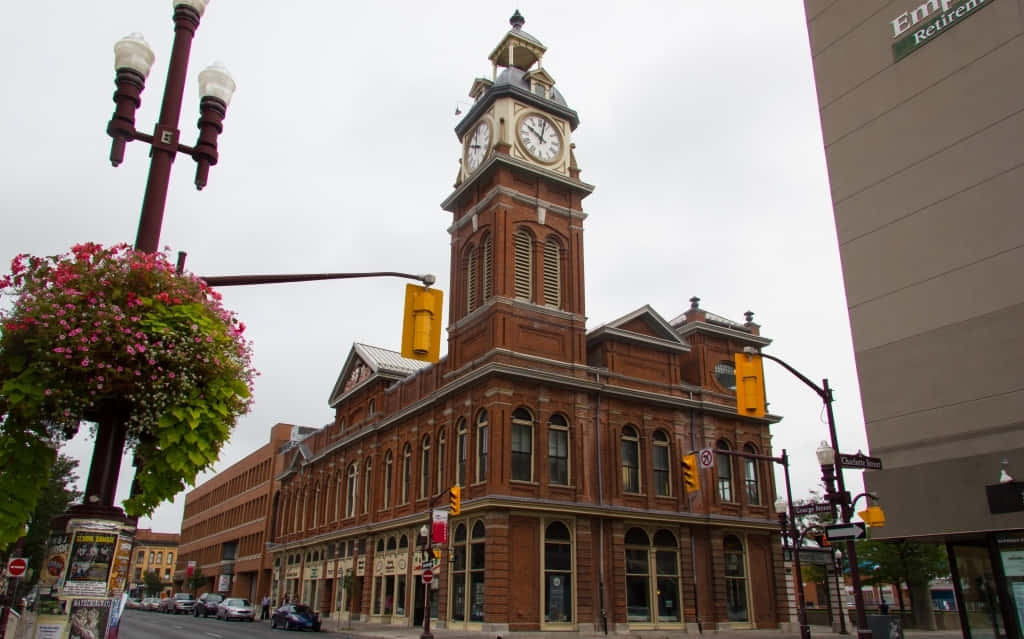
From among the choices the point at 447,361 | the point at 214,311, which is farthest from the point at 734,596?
the point at 214,311

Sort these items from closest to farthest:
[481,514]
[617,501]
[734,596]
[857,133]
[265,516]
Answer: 1. [857,133]
2. [481,514]
3. [617,501]
4. [734,596]
5. [265,516]

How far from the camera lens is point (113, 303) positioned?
299 inches

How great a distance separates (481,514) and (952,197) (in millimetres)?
21527

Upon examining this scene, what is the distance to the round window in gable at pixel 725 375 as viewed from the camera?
41.3 m

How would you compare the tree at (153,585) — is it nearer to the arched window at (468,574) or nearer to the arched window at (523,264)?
the arched window at (468,574)

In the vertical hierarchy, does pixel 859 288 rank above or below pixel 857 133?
below

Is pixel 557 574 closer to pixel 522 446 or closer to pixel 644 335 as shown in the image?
pixel 522 446

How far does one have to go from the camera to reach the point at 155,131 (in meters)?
8.34

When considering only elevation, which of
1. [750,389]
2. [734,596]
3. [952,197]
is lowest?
[734,596]

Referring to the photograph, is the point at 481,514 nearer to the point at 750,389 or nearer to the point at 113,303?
the point at 750,389

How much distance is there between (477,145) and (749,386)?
26.6m

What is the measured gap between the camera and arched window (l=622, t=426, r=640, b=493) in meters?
35.6

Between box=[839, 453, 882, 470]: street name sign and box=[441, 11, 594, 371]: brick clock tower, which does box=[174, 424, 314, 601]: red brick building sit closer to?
box=[441, 11, 594, 371]: brick clock tower

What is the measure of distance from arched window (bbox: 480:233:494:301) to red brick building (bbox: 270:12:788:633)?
0.12 metres
